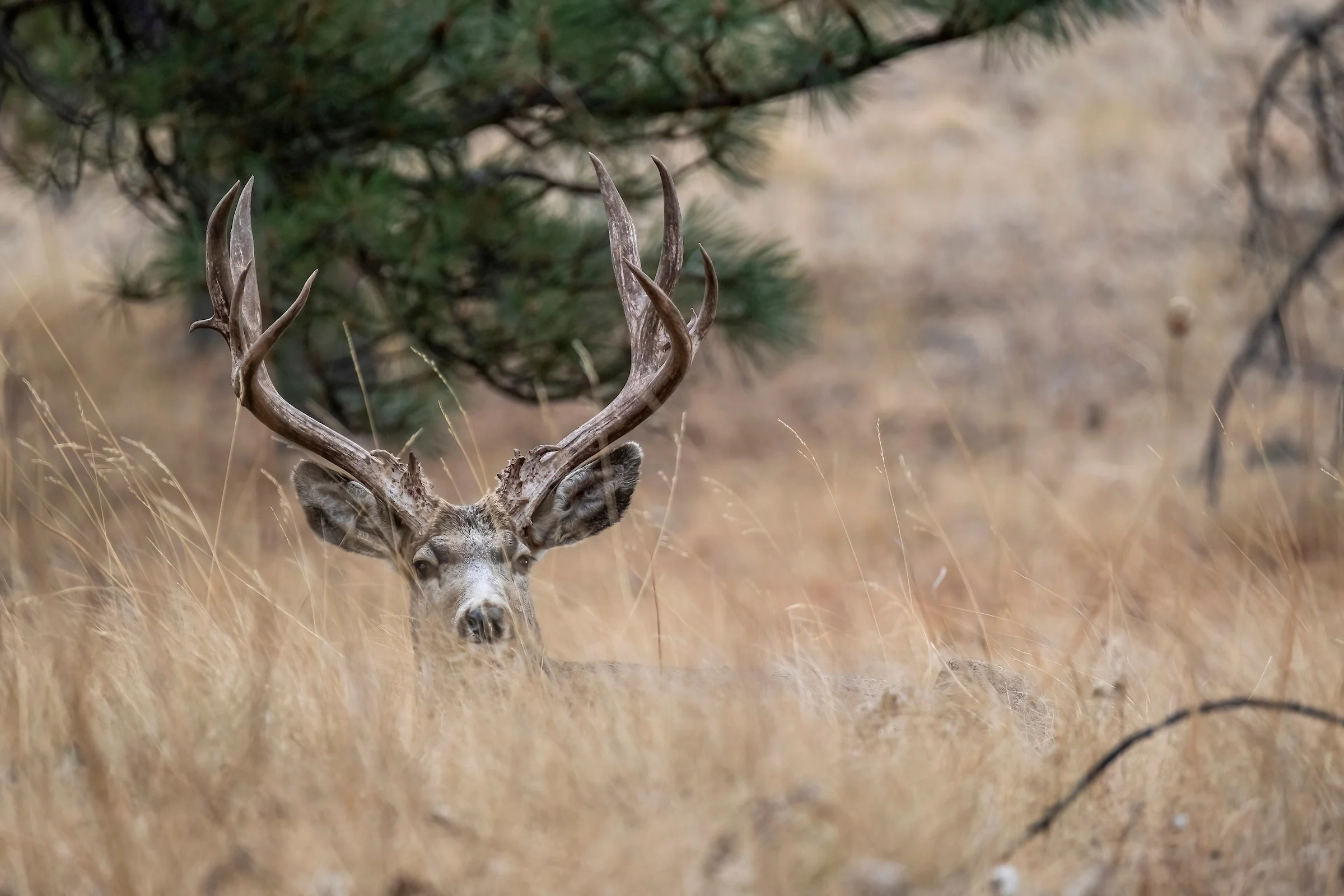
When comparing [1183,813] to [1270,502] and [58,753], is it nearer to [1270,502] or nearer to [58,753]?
[58,753]

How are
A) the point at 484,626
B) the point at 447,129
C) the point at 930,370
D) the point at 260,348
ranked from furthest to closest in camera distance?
the point at 930,370
the point at 447,129
the point at 484,626
the point at 260,348

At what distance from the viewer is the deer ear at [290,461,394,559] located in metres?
4.05

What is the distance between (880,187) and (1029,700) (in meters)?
14.7

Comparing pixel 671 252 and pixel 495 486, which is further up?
pixel 671 252

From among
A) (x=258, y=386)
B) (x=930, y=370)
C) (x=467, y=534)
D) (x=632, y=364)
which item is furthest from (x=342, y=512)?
(x=930, y=370)

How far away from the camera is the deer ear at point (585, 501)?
13.9 ft

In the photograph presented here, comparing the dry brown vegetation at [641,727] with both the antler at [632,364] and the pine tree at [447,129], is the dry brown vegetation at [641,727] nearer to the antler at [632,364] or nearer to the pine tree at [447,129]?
the antler at [632,364]

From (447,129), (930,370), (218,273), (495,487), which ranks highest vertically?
(930,370)

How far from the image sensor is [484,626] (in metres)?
3.64

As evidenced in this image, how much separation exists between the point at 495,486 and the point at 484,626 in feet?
1.97

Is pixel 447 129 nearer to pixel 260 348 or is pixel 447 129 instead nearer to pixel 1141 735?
pixel 260 348

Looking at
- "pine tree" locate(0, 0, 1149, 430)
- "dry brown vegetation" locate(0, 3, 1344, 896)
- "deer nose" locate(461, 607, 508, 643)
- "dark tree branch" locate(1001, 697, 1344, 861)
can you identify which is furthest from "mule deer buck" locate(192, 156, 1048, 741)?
"pine tree" locate(0, 0, 1149, 430)

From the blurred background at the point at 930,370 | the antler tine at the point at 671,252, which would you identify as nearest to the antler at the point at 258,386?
the blurred background at the point at 930,370

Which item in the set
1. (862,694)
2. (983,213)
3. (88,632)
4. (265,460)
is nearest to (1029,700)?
(862,694)
